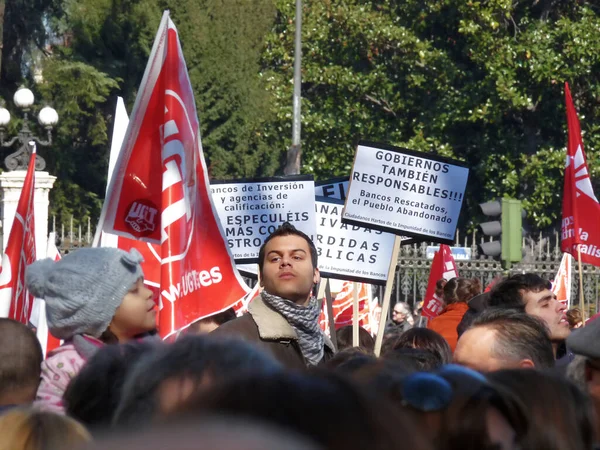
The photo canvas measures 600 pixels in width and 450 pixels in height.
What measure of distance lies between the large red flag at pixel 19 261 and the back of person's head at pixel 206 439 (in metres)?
5.05

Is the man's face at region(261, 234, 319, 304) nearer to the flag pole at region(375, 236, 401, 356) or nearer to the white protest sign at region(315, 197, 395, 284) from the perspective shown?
the flag pole at region(375, 236, 401, 356)

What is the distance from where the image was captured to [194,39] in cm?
3272

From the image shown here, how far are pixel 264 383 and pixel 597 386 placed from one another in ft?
6.06

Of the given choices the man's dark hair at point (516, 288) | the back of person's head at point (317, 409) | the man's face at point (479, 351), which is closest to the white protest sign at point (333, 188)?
the man's dark hair at point (516, 288)

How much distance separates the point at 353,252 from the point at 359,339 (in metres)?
0.75

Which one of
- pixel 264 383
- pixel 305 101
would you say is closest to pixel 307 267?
pixel 264 383

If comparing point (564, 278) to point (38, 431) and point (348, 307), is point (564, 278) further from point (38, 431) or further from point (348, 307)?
point (38, 431)

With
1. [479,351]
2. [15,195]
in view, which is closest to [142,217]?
[479,351]

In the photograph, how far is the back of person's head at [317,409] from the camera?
920 millimetres

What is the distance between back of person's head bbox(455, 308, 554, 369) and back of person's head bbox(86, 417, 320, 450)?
8.65 feet

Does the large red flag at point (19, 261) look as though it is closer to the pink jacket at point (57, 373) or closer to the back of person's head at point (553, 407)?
the pink jacket at point (57, 373)

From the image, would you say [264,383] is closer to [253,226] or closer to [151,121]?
[151,121]

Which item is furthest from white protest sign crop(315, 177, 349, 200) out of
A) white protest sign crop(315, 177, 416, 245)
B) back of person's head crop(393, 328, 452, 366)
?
back of person's head crop(393, 328, 452, 366)

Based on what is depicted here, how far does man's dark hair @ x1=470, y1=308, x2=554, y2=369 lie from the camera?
3451 millimetres
